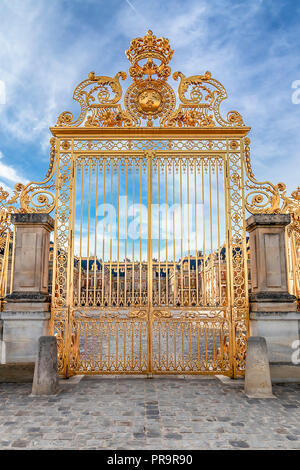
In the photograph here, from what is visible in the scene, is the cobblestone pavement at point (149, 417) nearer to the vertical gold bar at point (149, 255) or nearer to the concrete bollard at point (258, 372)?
the concrete bollard at point (258, 372)

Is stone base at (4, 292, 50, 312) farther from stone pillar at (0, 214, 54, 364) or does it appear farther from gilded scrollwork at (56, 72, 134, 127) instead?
gilded scrollwork at (56, 72, 134, 127)

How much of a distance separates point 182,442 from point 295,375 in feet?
11.8

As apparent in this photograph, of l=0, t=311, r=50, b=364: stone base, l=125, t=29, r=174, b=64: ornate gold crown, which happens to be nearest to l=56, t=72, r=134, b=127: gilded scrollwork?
l=125, t=29, r=174, b=64: ornate gold crown

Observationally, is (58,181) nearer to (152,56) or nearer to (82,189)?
(82,189)

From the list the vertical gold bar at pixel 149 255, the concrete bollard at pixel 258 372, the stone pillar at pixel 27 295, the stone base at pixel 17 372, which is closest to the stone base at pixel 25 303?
the stone pillar at pixel 27 295

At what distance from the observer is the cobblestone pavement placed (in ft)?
12.3

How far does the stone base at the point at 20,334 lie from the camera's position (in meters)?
6.47

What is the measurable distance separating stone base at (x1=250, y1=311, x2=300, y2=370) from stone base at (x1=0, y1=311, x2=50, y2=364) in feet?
13.8

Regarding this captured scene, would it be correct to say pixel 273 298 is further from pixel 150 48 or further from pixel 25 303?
pixel 150 48

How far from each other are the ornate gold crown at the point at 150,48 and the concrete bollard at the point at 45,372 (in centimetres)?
620

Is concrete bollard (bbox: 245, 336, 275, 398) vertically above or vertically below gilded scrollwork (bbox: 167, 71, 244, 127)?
below

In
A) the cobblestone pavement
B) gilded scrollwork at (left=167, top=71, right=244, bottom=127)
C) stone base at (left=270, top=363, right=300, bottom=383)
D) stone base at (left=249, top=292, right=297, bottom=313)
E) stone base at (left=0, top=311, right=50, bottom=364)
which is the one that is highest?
gilded scrollwork at (left=167, top=71, right=244, bottom=127)

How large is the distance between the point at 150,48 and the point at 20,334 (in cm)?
657
